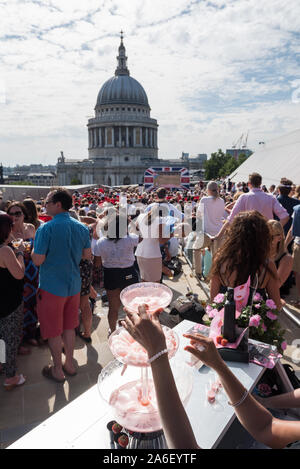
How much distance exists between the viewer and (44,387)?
152 inches

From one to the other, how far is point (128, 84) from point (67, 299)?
100067mm

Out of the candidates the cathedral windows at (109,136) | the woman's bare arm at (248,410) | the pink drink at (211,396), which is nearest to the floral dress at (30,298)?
the pink drink at (211,396)

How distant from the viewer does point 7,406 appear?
3.53 metres

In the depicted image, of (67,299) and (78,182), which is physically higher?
(78,182)

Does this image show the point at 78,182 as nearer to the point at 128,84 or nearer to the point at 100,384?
the point at 128,84

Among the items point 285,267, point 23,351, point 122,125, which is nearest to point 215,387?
point 285,267

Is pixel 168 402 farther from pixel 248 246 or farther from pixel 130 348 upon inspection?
pixel 248 246

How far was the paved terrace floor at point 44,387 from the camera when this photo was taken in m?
3.30

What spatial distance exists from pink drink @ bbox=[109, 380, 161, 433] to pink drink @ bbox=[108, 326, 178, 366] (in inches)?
10.6

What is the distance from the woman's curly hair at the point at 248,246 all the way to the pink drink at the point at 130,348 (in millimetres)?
1284

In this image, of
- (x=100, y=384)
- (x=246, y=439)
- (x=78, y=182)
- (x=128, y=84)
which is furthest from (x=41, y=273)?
(x=128, y=84)

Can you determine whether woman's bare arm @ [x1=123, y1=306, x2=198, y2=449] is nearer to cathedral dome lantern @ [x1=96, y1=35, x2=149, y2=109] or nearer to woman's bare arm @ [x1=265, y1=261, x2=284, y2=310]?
woman's bare arm @ [x1=265, y1=261, x2=284, y2=310]
